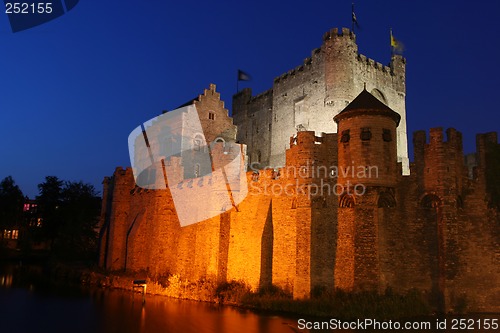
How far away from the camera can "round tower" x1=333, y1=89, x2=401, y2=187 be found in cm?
2011

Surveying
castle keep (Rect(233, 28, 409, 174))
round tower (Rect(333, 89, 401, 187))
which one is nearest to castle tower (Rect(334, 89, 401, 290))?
round tower (Rect(333, 89, 401, 187))

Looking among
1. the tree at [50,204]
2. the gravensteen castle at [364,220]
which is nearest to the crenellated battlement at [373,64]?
the gravensteen castle at [364,220]

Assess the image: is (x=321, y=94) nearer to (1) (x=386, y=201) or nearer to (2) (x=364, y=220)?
(1) (x=386, y=201)

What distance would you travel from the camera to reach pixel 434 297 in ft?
64.7

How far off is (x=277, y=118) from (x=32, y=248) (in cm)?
4701

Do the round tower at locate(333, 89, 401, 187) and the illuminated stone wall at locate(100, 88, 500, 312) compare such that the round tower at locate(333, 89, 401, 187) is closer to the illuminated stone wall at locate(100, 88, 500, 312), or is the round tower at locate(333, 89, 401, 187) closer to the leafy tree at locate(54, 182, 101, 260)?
the illuminated stone wall at locate(100, 88, 500, 312)

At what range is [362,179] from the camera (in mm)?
20078

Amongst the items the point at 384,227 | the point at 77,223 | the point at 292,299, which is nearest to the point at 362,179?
the point at 384,227

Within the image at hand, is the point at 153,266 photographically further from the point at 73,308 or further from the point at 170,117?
the point at 170,117

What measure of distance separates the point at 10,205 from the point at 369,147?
63.6 meters

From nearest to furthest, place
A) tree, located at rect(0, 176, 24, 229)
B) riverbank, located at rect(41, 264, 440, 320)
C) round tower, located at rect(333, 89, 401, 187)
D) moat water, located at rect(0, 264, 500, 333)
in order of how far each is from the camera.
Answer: moat water, located at rect(0, 264, 500, 333) < riverbank, located at rect(41, 264, 440, 320) < round tower, located at rect(333, 89, 401, 187) < tree, located at rect(0, 176, 24, 229)

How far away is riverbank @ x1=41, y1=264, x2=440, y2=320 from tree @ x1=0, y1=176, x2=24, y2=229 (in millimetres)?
44421

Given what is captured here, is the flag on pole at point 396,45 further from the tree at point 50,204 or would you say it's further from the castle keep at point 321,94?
the tree at point 50,204

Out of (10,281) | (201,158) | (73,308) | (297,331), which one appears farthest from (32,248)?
(297,331)
